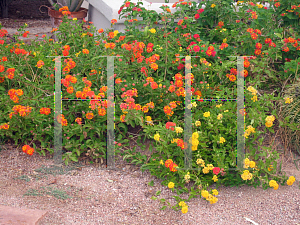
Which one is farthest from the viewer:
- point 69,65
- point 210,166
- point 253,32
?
point 253,32

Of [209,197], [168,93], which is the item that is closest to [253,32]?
[168,93]

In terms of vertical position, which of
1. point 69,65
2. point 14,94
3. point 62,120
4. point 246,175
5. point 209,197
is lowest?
point 209,197

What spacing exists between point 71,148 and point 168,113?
88 cm

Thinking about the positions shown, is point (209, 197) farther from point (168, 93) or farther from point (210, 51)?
point (210, 51)

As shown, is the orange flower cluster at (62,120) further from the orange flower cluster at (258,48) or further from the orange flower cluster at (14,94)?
the orange flower cluster at (258,48)

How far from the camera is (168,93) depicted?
9.15 feet

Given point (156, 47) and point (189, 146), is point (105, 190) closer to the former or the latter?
point (189, 146)

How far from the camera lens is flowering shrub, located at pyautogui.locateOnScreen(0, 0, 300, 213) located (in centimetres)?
236

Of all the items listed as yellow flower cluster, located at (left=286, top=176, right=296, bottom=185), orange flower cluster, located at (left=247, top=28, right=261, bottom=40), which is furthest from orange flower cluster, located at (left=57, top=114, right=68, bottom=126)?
orange flower cluster, located at (left=247, top=28, right=261, bottom=40)

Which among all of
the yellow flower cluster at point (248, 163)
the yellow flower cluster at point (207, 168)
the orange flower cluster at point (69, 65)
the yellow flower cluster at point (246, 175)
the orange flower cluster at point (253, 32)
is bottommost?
the yellow flower cluster at point (246, 175)

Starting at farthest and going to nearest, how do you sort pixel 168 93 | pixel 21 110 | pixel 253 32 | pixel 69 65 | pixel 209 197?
1. pixel 253 32
2. pixel 168 93
3. pixel 69 65
4. pixel 21 110
5. pixel 209 197

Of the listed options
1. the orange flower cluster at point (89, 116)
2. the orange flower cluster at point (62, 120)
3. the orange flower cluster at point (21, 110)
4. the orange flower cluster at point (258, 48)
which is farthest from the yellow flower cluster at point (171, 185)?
the orange flower cluster at point (258, 48)

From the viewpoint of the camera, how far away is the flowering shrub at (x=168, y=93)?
7.73ft

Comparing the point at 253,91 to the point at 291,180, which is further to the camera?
Answer: the point at 253,91
